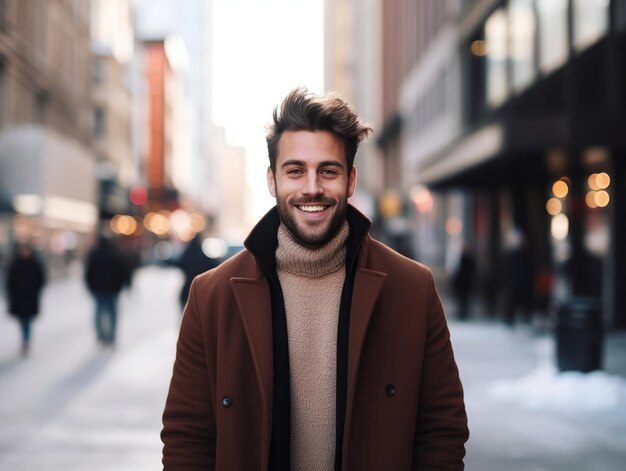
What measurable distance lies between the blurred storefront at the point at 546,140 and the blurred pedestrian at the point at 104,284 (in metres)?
7.78

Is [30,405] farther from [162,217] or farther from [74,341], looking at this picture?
[162,217]

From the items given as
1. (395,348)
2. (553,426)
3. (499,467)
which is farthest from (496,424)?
(395,348)

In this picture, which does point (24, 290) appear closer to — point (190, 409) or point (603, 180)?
point (603, 180)

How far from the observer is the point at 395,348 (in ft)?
9.84

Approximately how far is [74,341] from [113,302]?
1.52 metres

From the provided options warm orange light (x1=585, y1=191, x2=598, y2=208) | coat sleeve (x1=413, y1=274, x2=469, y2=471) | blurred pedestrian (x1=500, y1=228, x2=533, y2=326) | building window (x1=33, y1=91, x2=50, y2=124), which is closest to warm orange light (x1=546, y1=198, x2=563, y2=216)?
warm orange light (x1=585, y1=191, x2=598, y2=208)

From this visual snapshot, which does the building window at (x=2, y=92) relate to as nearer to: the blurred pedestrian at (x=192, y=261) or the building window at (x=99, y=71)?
the blurred pedestrian at (x=192, y=261)

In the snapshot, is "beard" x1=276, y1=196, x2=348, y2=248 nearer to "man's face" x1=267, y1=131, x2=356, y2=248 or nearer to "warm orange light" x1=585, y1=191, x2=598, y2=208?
"man's face" x1=267, y1=131, x2=356, y2=248

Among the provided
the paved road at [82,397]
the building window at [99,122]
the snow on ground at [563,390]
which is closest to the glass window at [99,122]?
the building window at [99,122]

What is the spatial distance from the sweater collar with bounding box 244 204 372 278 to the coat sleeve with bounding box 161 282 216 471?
0.27 meters

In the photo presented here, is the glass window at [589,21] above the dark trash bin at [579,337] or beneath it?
above

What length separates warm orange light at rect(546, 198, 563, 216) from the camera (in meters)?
20.4

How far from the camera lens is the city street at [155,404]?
24.8 ft

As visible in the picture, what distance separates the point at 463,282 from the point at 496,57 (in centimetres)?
703
